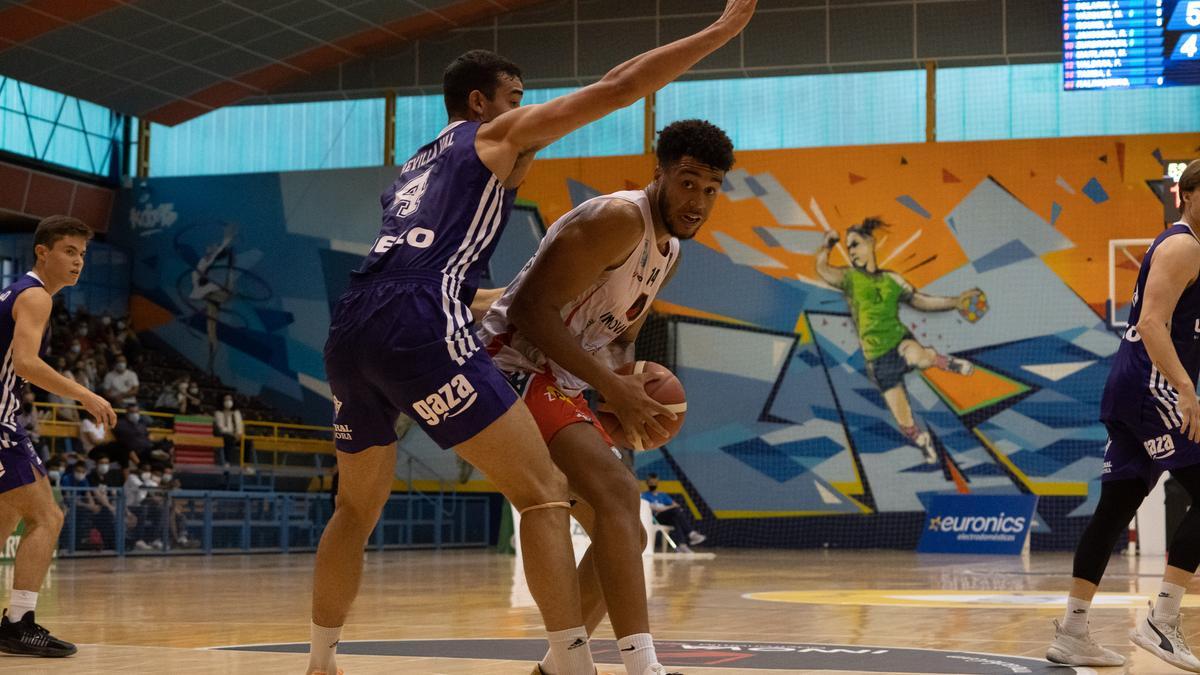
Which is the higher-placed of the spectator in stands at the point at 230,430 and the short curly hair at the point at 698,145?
the short curly hair at the point at 698,145

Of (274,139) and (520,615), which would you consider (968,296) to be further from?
(520,615)

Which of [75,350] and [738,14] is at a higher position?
[738,14]

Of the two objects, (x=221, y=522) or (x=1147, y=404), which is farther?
(x=221, y=522)

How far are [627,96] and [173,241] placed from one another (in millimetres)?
24661

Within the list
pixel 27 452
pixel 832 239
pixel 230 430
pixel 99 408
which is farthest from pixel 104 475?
pixel 832 239

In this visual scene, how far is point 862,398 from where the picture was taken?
23.3 metres

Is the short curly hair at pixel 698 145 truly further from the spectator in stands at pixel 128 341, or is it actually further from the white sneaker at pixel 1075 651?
the spectator in stands at pixel 128 341

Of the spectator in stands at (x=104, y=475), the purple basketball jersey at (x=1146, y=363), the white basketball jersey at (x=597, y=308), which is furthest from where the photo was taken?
the spectator in stands at (x=104, y=475)

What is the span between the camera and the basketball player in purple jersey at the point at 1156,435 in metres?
5.18

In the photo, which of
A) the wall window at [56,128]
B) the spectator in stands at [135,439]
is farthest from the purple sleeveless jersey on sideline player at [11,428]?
the wall window at [56,128]

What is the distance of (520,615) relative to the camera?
8172 millimetres

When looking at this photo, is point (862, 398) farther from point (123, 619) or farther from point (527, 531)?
point (527, 531)

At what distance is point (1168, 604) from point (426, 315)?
3278 mm

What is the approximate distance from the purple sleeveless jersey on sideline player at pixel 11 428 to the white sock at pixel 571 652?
128 inches
